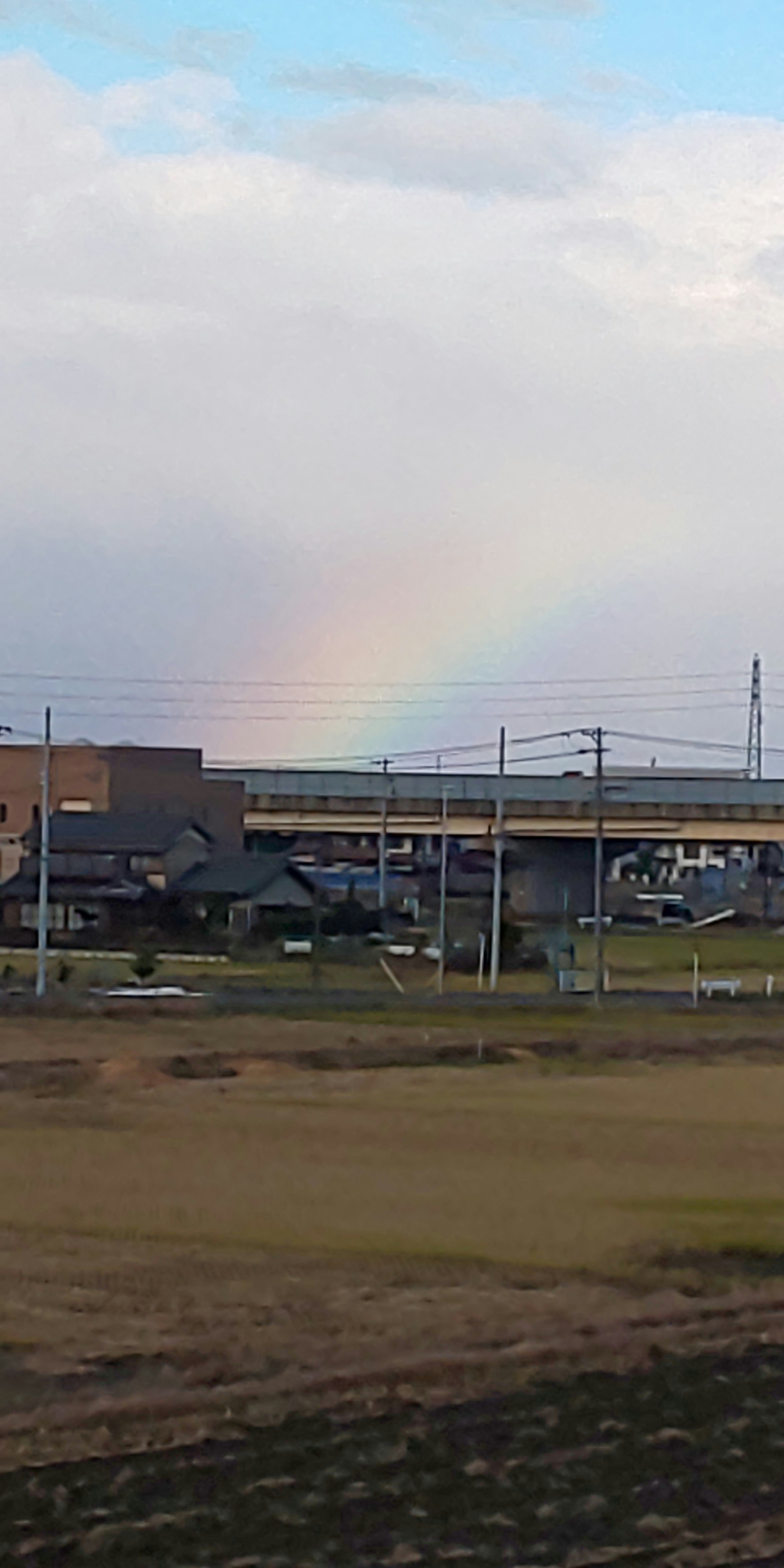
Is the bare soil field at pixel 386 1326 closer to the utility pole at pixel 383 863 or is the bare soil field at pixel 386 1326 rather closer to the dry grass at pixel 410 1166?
the dry grass at pixel 410 1166

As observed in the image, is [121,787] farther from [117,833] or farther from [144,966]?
[144,966]

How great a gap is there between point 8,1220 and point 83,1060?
13.8 m

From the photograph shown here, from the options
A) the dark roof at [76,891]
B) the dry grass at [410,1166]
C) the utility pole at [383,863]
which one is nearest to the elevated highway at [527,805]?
the utility pole at [383,863]

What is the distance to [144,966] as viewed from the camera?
46.9m

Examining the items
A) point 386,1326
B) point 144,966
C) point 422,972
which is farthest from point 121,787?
point 386,1326

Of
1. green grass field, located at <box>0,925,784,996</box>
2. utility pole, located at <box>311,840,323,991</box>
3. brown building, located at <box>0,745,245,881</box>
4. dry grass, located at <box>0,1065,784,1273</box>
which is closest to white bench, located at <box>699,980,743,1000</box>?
green grass field, located at <box>0,925,784,996</box>

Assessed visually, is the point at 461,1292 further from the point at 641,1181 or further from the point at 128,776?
the point at 128,776

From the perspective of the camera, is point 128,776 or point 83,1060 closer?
point 83,1060

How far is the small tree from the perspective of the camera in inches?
1827

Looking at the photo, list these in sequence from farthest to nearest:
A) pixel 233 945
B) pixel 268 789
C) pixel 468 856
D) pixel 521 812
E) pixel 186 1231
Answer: pixel 468 856
pixel 268 789
pixel 521 812
pixel 233 945
pixel 186 1231

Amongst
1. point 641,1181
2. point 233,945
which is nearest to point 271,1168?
point 641,1181

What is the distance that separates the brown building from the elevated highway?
1.38m

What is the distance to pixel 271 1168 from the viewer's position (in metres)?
18.6

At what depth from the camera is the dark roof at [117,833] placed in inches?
2473
